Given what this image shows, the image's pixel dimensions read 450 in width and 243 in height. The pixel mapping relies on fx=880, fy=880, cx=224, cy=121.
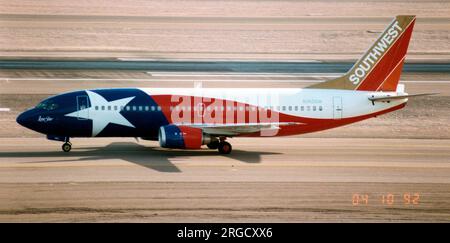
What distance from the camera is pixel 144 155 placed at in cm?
5022

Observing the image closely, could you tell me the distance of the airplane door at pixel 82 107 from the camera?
5016 cm

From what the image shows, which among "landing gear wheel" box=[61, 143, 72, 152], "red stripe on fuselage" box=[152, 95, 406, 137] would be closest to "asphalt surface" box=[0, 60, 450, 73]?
"red stripe on fuselage" box=[152, 95, 406, 137]

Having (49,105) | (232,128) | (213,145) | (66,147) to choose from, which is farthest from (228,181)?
(49,105)

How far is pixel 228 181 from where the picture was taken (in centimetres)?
4284

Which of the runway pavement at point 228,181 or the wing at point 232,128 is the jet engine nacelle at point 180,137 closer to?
the runway pavement at point 228,181

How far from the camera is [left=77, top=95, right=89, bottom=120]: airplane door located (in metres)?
50.2

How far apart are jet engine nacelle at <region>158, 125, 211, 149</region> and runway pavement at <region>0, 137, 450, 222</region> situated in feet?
2.83

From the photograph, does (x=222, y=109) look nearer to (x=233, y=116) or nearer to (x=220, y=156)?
(x=233, y=116)

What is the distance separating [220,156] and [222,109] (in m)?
2.86

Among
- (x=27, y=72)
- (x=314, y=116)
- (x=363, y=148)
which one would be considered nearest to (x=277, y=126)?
(x=314, y=116)
